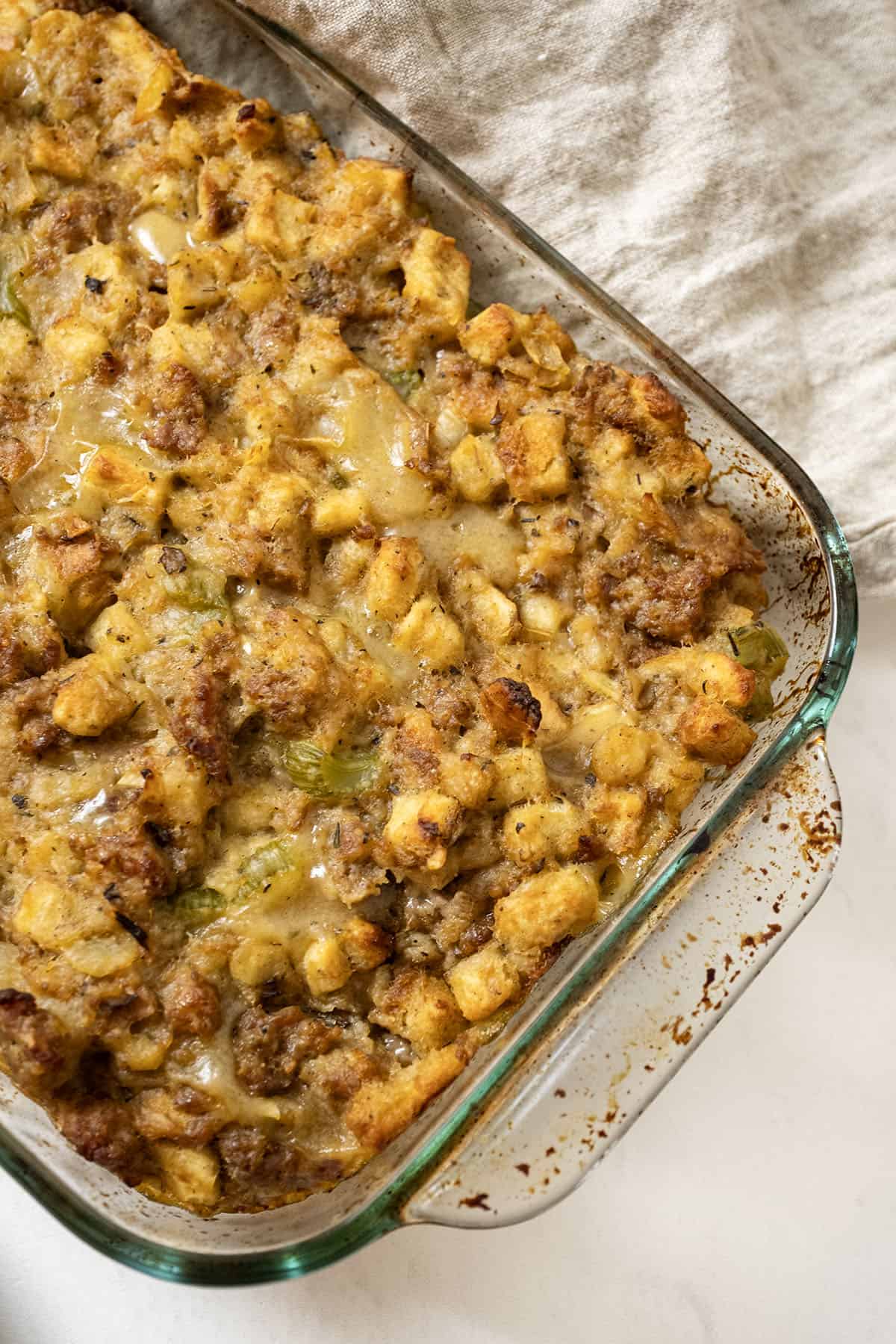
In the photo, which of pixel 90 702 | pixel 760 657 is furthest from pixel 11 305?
pixel 760 657

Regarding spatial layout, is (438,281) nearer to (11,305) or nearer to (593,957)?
(11,305)

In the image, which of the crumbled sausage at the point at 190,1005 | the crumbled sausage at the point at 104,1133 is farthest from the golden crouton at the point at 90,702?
the crumbled sausage at the point at 104,1133

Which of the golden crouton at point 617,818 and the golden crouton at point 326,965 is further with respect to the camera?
the golden crouton at point 617,818

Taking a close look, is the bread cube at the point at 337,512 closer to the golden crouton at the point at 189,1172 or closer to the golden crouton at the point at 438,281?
the golden crouton at the point at 438,281

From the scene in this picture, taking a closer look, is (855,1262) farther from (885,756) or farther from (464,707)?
(464,707)

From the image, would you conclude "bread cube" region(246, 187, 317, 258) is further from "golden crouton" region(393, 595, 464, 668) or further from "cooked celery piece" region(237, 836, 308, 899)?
"cooked celery piece" region(237, 836, 308, 899)

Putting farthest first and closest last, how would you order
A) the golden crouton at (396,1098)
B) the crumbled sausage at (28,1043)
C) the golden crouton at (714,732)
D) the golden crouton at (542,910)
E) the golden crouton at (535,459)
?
the golden crouton at (535,459), the golden crouton at (714,732), the golden crouton at (542,910), the golden crouton at (396,1098), the crumbled sausage at (28,1043)
